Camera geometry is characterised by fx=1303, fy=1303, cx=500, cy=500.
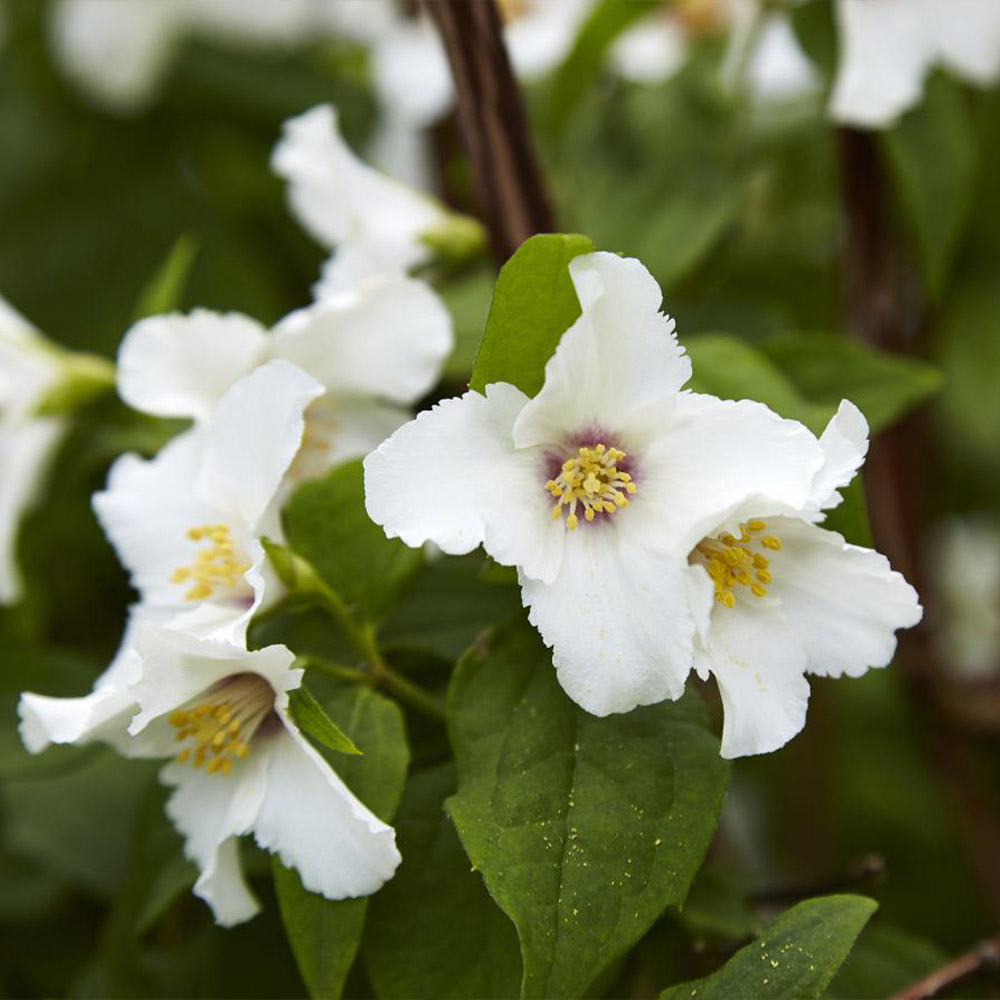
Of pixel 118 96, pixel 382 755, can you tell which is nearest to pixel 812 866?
pixel 382 755

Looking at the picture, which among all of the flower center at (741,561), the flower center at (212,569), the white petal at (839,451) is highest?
the white petal at (839,451)

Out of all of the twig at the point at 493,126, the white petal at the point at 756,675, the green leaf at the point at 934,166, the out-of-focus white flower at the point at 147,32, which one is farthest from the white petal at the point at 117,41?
the white petal at the point at 756,675

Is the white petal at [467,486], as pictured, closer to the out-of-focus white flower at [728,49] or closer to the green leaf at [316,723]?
the green leaf at [316,723]

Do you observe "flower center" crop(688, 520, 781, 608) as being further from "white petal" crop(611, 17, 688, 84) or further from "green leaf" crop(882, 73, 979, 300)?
"white petal" crop(611, 17, 688, 84)

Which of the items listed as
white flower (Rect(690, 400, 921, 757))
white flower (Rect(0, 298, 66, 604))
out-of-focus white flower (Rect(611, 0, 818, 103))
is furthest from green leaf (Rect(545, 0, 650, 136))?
white flower (Rect(690, 400, 921, 757))

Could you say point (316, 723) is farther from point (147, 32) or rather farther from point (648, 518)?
point (147, 32)
